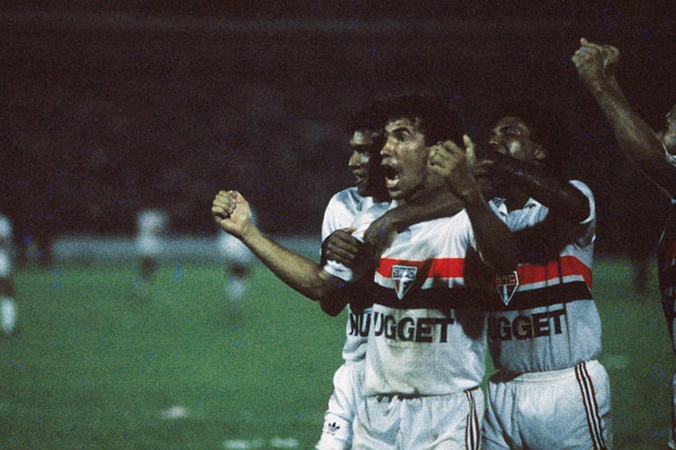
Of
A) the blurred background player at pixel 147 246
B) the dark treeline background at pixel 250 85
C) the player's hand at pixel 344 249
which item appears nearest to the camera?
the player's hand at pixel 344 249

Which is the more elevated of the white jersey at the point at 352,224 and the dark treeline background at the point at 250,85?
the dark treeline background at the point at 250,85

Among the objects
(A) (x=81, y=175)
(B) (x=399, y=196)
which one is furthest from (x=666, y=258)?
(A) (x=81, y=175)

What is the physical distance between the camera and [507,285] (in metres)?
3.36

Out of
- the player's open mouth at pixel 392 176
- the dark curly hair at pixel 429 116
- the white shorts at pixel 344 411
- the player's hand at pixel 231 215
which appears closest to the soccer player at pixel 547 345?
the dark curly hair at pixel 429 116

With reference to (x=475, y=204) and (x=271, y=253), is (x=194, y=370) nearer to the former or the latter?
(x=271, y=253)

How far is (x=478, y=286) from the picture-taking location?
9.61 ft

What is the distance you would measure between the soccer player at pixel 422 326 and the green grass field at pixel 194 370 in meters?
3.00

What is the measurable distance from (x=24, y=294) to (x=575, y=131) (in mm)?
16175

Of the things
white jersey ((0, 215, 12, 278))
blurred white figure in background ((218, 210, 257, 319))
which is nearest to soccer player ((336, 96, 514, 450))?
white jersey ((0, 215, 12, 278))

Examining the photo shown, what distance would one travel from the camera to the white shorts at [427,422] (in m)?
2.86

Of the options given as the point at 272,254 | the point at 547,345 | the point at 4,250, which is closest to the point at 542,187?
the point at 547,345

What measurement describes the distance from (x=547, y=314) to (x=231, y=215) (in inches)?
51.3

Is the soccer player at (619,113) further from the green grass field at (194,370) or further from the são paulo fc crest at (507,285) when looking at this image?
the green grass field at (194,370)

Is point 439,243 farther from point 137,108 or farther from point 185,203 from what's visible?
point 137,108
